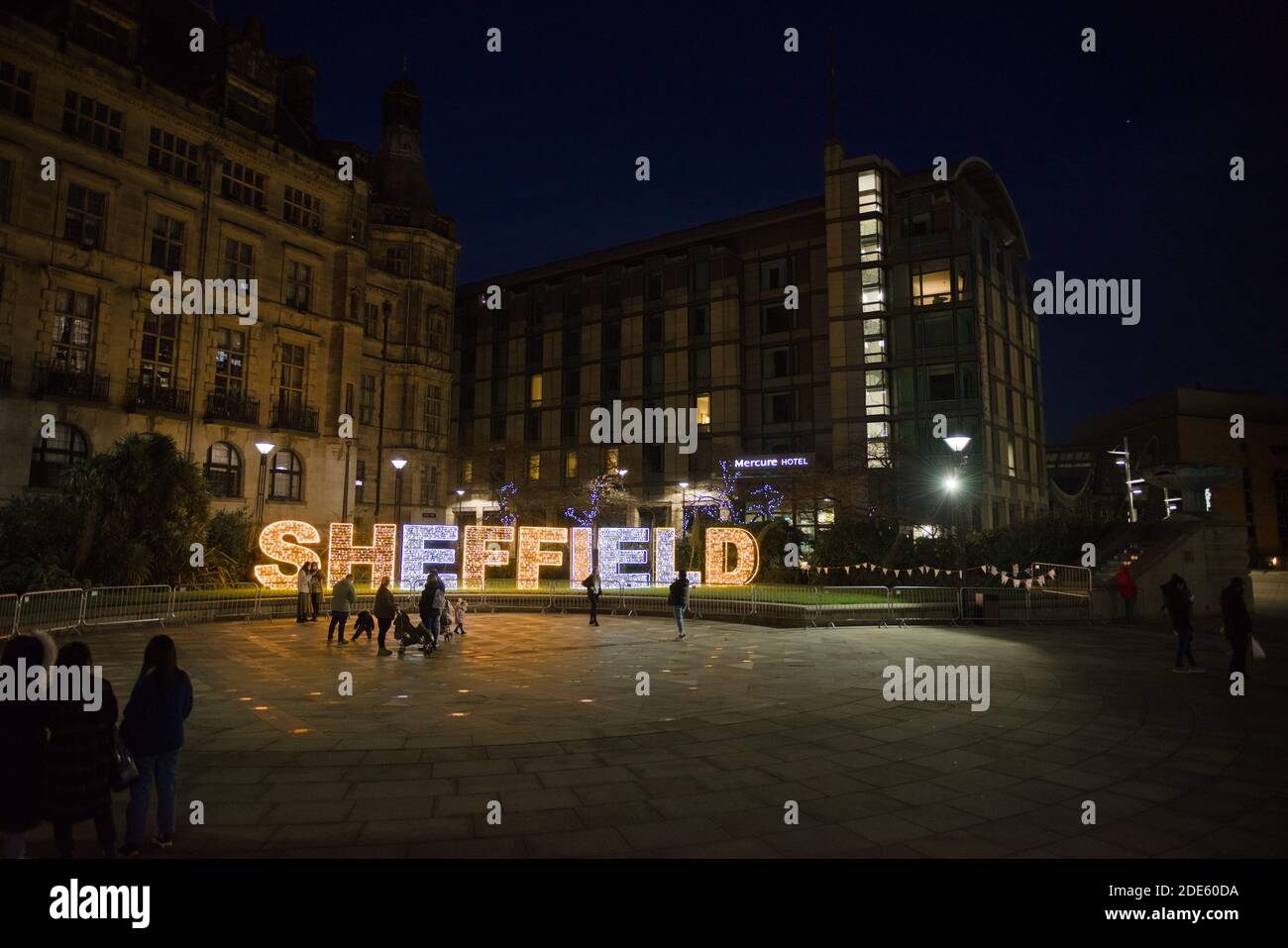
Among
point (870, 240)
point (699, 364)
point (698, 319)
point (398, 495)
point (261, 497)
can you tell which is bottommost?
point (261, 497)

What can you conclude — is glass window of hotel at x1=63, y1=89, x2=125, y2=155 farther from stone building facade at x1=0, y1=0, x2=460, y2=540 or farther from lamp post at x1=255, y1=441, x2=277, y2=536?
lamp post at x1=255, y1=441, x2=277, y2=536

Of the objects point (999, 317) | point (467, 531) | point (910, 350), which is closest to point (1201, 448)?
point (999, 317)

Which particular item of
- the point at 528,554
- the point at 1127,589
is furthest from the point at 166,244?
the point at 1127,589

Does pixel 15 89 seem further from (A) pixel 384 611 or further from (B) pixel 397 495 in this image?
(A) pixel 384 611

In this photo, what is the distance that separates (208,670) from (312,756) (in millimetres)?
6903

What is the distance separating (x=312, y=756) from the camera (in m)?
7.73

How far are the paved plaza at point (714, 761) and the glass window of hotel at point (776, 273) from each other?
4081cm

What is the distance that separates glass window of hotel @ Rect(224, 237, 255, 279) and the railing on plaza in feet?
60.6

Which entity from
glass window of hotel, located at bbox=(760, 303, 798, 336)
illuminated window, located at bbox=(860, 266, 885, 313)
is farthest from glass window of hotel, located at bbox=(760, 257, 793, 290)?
illuminated window, located at bbox=(860, 266, 885, 313)

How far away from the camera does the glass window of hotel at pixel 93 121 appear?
29.4 m

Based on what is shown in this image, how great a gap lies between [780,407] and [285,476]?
32.6m

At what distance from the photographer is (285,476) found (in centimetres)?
3703

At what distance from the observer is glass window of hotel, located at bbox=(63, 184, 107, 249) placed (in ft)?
96.4
